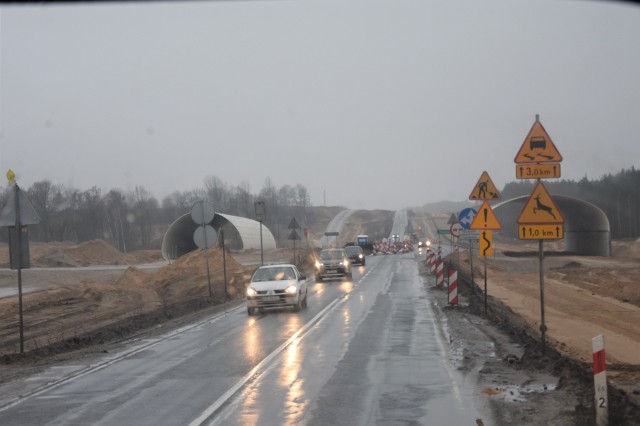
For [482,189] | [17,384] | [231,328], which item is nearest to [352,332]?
[231,328]

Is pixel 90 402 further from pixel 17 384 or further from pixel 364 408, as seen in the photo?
pixel 364 408

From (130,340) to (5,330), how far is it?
224 inches

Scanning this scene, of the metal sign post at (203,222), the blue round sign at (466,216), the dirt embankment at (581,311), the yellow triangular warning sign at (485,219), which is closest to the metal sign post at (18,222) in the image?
the yellow triangular warning sign at (485,219)

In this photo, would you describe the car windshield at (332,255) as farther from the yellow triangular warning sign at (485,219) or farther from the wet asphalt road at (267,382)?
the yellow triangular warning sign at (485,219)

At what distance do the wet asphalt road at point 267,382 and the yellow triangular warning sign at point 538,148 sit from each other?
388cm

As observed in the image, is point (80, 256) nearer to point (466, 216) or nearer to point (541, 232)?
point (466, 216)

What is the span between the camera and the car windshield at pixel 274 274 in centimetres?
2344

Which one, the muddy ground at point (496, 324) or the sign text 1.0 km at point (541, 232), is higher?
the sign text 1.0 km at point (541, 232)

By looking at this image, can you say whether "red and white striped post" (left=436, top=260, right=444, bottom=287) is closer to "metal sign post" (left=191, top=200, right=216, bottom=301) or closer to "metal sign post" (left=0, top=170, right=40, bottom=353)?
"metal sign post" (left=191, top=200, right=216, bottom=301)

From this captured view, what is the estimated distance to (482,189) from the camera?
60.5 feet

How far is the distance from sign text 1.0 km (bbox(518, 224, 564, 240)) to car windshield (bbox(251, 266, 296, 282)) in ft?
40.2

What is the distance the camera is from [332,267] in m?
39.9

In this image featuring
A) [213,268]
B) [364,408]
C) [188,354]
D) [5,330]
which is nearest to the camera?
[364,408]

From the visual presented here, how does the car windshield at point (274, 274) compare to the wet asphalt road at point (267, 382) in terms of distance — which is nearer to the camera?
the wet asphalt road at point (267, 382)
